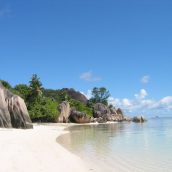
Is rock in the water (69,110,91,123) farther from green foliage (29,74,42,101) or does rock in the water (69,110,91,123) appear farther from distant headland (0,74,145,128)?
green foliage (29,74,42,101)

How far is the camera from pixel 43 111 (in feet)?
241

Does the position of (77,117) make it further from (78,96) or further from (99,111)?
(78,96)

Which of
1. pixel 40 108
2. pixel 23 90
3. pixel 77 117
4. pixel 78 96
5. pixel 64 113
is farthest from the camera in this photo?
pixel 78 96

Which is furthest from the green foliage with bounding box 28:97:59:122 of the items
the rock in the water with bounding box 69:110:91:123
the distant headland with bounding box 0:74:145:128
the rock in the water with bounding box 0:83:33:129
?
the rock in the water with bounding box 0:83:33:129

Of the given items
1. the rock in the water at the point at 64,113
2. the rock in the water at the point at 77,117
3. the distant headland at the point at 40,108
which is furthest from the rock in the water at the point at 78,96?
the rock in the water at the point at 64,113

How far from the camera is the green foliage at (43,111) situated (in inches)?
2813

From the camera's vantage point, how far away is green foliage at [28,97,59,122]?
7144cm

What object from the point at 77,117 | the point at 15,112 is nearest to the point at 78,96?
the point at 77,117

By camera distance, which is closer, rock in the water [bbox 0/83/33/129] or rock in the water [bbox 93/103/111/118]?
rock in the water [bbox 0/83/33/129]

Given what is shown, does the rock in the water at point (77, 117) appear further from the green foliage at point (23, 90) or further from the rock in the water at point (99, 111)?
the rock in the water at point (99, 111)

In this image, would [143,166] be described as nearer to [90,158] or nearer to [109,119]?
[90,158]

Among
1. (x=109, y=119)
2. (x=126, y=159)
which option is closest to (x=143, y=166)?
(x=126, y=159)

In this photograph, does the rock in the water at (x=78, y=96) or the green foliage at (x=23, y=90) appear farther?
the rock in the water at (x=78, y=96)

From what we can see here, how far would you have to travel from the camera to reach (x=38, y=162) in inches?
536
